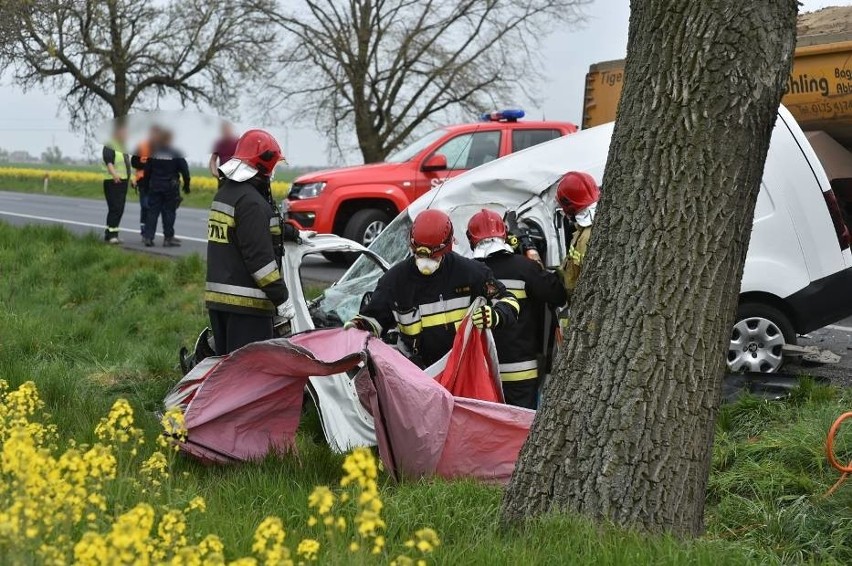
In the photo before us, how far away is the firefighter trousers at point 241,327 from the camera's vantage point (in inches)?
231

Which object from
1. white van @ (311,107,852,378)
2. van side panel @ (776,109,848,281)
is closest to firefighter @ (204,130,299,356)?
white van @ (311,107,852,378)

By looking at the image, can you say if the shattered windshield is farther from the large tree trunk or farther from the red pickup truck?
the red pickup truck

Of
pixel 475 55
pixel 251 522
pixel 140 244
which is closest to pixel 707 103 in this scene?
pixel 251 522

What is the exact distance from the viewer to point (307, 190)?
40.9 ft

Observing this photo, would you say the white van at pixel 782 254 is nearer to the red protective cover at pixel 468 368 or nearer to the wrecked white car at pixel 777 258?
the wrecked white car at pixel 777 258

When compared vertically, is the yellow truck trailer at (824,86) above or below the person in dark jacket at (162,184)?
above

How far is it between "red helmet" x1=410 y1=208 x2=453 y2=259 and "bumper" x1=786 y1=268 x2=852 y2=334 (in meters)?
2.53

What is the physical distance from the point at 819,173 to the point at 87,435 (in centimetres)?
470

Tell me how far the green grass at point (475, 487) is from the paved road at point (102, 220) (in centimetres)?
359

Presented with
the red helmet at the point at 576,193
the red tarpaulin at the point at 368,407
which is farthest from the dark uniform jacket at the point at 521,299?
the red tarpaulin at the point at 368,407

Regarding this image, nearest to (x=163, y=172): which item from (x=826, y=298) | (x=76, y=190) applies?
(x=826, y=298)

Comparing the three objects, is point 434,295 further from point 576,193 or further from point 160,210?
point 160,210

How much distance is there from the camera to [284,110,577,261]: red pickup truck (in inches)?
476

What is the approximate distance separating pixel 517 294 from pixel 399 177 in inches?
263
